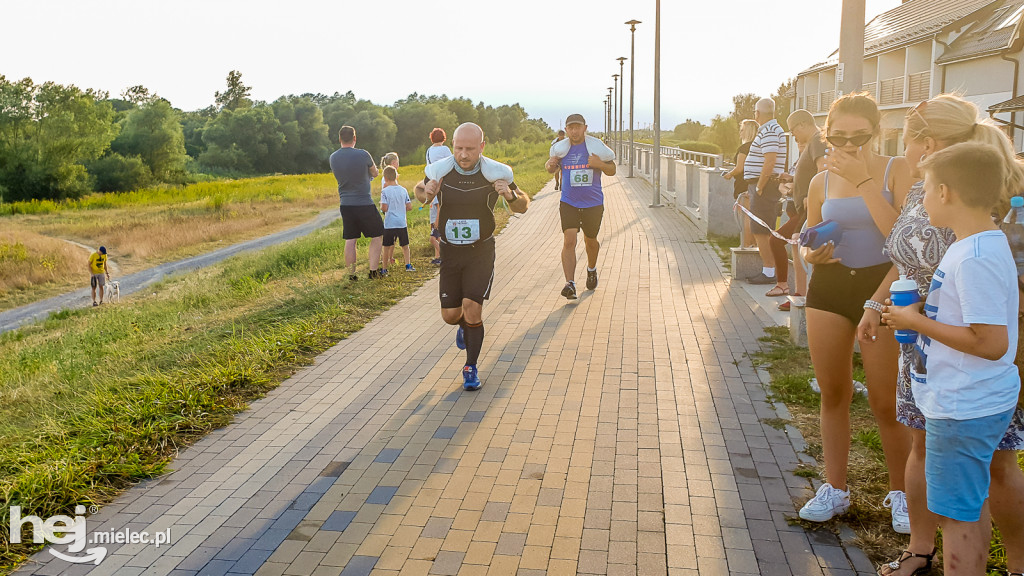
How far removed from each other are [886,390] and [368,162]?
846 centimetres

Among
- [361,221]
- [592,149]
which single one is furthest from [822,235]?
[361,221]

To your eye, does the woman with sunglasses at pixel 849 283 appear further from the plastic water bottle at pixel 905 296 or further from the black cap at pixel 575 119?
the black cap at pixel 575 119

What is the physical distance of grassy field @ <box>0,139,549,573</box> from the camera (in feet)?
15.8

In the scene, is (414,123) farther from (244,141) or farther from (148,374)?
(148,374)

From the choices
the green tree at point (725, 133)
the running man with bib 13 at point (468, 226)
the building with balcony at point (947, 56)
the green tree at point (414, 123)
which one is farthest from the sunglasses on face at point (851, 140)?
the green tree at point (414, 123)

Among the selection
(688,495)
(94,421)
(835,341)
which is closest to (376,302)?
(94,421)

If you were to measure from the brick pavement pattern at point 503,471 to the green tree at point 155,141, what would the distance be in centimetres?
7454

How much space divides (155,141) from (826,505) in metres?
Answer: 79.8

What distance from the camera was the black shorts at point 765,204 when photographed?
9266mm

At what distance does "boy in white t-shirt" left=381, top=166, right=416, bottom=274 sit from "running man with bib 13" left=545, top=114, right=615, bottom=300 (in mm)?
2888

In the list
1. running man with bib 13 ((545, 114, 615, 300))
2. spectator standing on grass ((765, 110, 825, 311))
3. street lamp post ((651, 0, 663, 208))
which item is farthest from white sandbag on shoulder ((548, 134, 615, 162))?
street lamp post ((651, 0, 663, 208))

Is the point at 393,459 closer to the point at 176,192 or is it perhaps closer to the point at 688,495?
the point at 688,495

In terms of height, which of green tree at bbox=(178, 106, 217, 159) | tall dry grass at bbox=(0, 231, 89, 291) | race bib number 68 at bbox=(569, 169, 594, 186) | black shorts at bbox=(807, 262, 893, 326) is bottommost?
tall dry grass at bbox=(0, 231, 89, 291)

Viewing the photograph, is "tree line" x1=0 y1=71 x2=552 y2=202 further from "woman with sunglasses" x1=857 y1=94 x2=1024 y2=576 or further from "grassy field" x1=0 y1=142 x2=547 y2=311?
"woman with sunglasses" x1=857 y1=94 x2=1024 y2=576
